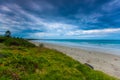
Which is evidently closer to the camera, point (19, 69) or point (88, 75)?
point (19, 69)

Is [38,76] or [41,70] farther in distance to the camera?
[41,70]

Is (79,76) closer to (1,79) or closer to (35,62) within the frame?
(35,62)

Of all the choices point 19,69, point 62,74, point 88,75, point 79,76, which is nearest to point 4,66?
point 19,69

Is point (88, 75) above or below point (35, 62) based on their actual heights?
below

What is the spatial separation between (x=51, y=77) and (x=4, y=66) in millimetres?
2150

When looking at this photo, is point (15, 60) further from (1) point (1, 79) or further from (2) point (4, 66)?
(1) point (1, 79)

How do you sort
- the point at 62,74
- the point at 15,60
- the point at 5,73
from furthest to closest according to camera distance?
the point at 15,60, the point at 62,74, the point at 5,73

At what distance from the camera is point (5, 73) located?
5004 millimetres

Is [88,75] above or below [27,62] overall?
below

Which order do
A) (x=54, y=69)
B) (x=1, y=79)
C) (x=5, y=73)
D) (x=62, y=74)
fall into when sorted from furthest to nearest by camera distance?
(x=54, y=69) → (x=62, y=74) → (x=5, y=73) → (x=1, y=79)

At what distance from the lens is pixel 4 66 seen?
561cm

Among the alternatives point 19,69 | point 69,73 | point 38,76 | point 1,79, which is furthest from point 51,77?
point 1,79

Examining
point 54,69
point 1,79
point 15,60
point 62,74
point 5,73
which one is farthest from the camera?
point 15,60

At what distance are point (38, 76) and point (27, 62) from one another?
4.33 ft
